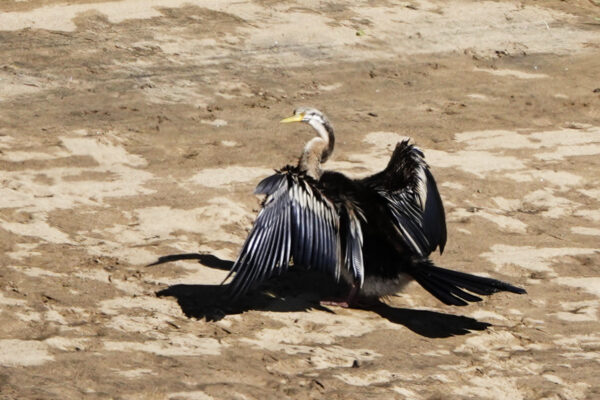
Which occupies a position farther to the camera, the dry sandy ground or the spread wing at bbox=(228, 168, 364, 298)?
the spread wing at bbox=(228, 168, 364, 298)

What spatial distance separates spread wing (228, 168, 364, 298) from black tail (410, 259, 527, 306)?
0.42m

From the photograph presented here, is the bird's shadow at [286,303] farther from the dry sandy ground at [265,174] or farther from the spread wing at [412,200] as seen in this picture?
the spread wing at [412,200]

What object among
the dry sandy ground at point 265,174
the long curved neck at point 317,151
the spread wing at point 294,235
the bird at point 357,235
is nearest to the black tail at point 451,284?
the bird at point 357,235

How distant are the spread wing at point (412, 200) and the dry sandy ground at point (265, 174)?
49cm

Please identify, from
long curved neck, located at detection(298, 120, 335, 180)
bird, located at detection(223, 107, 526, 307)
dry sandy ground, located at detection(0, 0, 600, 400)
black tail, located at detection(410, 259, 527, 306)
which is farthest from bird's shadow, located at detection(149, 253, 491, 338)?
long curved neck, located at detection(298, 120, 335, 180)

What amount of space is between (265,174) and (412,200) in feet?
7.00

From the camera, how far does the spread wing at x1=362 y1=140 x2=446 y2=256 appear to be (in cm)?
754

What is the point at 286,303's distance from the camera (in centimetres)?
757

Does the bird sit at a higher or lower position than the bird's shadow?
higher

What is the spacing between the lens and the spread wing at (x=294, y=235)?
7004 mm

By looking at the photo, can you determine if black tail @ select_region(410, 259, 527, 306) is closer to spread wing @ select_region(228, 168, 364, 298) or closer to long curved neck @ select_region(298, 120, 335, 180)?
spread wing @ select_region(228, 168, 364, 298)

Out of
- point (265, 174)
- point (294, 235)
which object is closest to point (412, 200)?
point (294, 235)

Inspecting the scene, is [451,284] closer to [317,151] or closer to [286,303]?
[286,303]

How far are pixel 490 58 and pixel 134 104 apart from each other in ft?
13.3
